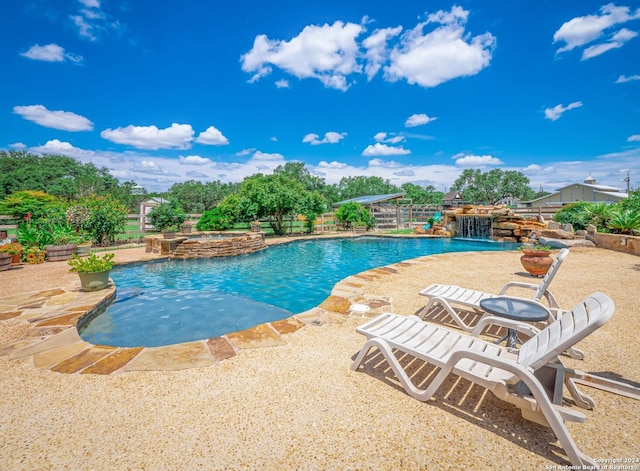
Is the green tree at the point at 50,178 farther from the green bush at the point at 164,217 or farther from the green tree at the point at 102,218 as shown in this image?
the green tree at the point at 102,218

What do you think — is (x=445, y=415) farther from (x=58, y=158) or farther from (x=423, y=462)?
(x=58, y=158)

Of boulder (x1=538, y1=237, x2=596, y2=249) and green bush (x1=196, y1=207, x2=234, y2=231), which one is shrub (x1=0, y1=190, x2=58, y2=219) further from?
boulder (x1=538, y1=237, x2=596, y2=249)

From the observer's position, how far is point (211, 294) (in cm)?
622

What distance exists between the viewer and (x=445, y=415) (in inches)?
78.0

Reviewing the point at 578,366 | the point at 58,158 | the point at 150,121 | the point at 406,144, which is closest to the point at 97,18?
the point at 150,121

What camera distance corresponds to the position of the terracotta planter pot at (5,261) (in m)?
6.98

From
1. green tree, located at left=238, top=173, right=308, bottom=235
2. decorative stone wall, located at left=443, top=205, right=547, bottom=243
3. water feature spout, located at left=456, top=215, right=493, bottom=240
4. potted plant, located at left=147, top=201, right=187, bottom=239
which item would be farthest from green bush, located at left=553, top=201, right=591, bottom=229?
potted plant, located at left=147, top=201, right=187, bottom=239

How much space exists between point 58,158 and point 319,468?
63.5m

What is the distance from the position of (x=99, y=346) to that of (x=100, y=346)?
0.02 metres

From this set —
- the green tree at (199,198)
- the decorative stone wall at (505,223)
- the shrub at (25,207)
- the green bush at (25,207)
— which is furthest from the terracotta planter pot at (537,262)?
the green tree at (199,198)

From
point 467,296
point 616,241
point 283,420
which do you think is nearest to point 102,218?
point 283,420

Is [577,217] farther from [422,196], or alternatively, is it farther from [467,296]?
[422,196]

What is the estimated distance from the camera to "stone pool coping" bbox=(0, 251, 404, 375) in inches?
107

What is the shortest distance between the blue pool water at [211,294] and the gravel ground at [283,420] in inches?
62.3
